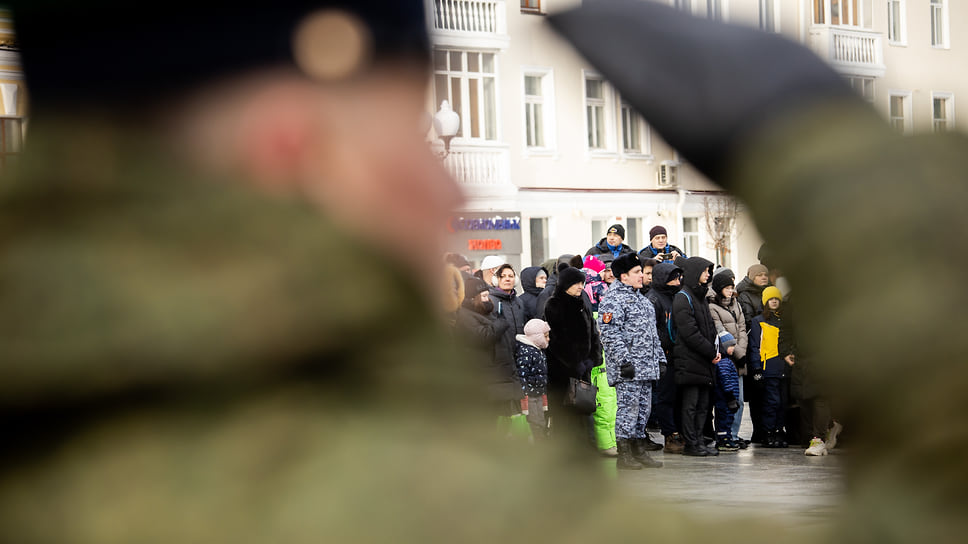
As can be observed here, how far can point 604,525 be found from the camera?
11.1 inches

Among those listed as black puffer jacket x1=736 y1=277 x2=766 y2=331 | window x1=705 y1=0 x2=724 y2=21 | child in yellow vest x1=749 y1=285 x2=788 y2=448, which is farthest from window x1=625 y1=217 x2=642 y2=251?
window x1=705 y1=0 x2=724 y2=21

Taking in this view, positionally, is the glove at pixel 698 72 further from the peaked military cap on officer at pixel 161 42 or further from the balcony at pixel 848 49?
the peaked military cap on officer at pixel 161 42

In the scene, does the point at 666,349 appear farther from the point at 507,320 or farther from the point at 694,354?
the point at 507,320

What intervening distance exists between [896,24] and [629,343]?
10.8 metres

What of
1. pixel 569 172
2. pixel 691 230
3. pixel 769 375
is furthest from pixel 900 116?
pixel 569 172

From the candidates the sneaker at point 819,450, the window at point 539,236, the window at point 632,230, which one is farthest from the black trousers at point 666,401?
the window at point 539,236

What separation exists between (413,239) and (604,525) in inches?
3.7

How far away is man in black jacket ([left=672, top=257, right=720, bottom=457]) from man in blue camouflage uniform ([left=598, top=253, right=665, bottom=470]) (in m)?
0.62

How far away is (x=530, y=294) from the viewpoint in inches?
481

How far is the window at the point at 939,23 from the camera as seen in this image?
27.8 inches

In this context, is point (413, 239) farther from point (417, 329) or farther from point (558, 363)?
point (558, 363)

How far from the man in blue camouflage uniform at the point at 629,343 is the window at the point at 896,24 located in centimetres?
1056

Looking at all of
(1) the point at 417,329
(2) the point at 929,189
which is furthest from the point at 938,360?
(1) the point at 417,329

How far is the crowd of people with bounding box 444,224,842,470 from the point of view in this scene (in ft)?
36.1
